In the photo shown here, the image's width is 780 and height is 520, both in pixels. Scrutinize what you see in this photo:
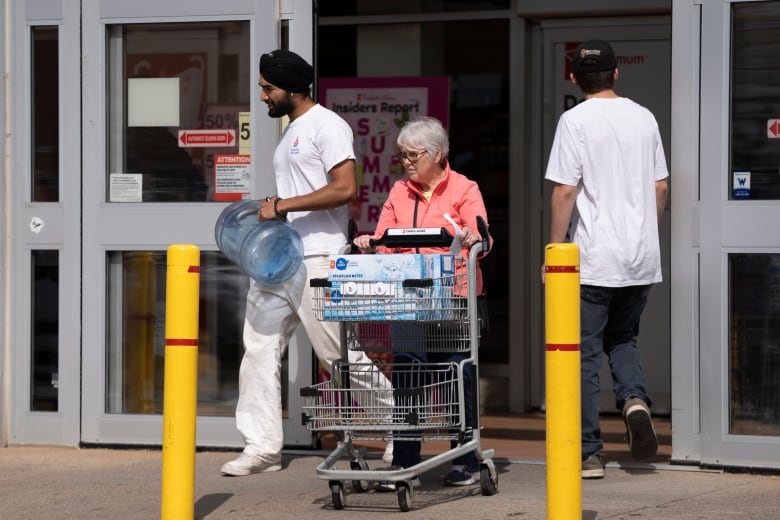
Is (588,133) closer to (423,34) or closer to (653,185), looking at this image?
(653,185)

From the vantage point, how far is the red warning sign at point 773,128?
21.4 ft

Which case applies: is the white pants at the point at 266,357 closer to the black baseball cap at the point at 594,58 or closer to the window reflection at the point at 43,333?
the window reflection at the point at 43,333

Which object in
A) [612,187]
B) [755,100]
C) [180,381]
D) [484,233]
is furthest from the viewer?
[755,100]

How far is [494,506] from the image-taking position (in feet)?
18.6

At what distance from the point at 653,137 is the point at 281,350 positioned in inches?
82.4

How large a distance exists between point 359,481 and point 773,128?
268 cm

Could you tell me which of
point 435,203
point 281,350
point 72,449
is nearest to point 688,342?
point 435,203

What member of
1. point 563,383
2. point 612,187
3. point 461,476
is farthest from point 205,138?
point 563,383

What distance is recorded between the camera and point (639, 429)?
6.04 meters

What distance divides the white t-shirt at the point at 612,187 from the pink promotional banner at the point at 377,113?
317 cm

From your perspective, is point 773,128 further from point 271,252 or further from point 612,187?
point 271,252

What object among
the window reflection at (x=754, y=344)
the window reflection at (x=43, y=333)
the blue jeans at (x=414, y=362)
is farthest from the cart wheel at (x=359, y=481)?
the window reflection at (x=43, y=333)

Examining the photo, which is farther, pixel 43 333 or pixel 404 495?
pixel 43 333

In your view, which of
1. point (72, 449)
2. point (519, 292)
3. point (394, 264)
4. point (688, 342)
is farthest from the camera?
point (519, 292)
